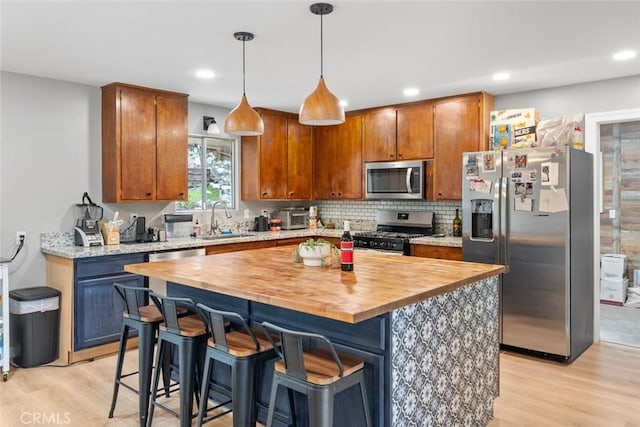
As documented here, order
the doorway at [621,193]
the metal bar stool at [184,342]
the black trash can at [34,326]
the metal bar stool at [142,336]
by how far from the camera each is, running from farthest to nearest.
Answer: the doorway at [621,193] < the black trash can at [34,326] < the metal bar stool at [142,336] < the metal bar stool at [184,342]

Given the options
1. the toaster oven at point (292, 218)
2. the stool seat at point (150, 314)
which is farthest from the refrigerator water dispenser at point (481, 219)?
the stool seat at point (150, 314)

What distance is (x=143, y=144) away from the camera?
445 cm

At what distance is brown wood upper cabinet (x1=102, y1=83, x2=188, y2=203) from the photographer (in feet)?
14.1

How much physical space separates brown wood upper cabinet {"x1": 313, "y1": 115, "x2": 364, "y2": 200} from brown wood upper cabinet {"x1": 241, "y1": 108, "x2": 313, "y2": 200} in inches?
5.2

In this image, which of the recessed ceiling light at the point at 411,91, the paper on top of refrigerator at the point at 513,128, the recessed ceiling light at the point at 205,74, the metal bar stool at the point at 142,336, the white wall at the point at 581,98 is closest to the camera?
the metal bar stool at the point at 142,336

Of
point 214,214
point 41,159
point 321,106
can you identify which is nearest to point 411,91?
point 321,106

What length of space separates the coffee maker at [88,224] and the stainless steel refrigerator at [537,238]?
3297mm

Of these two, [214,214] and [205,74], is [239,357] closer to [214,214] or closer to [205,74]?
[205,74]

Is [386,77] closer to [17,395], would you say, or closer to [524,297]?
[524,297]

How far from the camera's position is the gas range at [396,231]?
479 cm

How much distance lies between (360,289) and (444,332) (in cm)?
53

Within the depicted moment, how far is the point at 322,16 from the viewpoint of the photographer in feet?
8.94

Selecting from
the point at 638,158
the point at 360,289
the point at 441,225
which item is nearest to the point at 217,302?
the point at 360,289

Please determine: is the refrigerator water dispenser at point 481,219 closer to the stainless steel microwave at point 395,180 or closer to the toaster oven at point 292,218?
the stainless steel microwave at point 395,180
